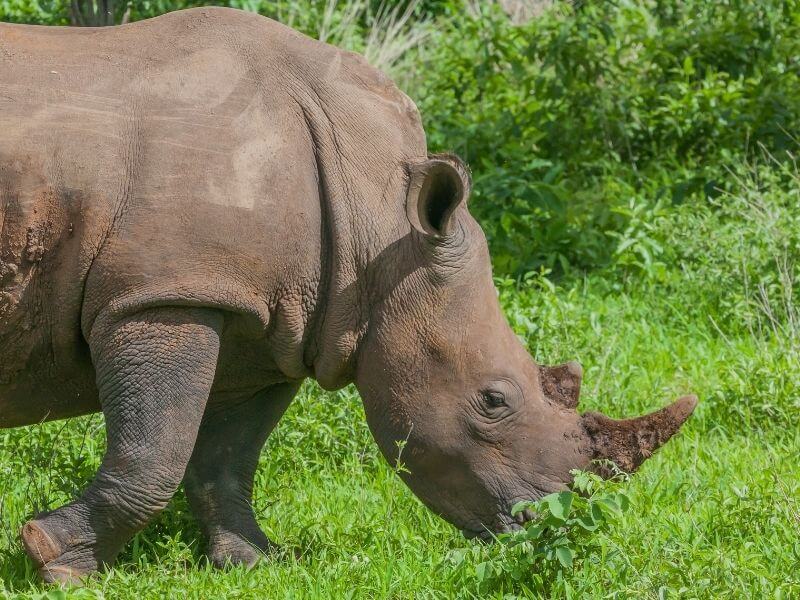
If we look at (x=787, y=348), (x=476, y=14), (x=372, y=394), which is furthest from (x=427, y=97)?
(x=372, y=394)

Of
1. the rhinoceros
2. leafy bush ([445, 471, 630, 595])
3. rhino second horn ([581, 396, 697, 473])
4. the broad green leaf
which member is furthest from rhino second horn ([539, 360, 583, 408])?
the broad green leaf

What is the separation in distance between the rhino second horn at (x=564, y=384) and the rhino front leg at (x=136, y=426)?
51.1 inches

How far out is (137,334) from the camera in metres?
4.88

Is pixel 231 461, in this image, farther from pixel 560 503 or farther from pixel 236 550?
pixel 560 503

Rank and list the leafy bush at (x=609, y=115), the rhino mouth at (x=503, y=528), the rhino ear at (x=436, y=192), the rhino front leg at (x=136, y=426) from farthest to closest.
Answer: the leafy bush at (x=609, y=115), the rhino mouth at (x=503, y=528), the rhino ear at (x=436, y=192), the rhino front leg at (x=136, y=426)

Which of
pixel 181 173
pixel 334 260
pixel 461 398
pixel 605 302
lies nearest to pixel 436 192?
pixel 334 260

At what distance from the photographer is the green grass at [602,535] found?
5.02m

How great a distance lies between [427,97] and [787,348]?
515cm

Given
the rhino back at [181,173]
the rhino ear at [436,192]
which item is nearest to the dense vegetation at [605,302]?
the rhino back at [181,173]

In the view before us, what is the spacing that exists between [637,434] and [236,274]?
1585 millimetres

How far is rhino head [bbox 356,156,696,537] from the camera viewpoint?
5.25m

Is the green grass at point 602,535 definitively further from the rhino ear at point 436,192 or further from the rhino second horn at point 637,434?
the rhino ear at point 436,192

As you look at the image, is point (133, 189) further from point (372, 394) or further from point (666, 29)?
point (666, 29)

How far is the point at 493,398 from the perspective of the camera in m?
5.34
